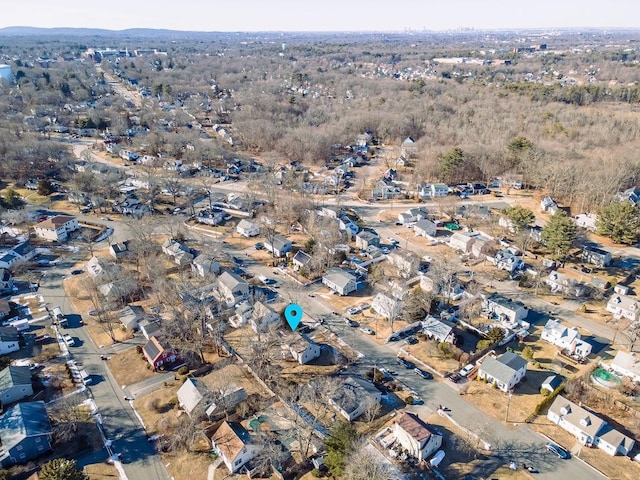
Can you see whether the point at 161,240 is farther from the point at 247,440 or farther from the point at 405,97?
the point at 405,97

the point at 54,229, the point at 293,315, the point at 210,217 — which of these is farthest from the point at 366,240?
the point at 54,229

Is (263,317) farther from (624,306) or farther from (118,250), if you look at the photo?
(624,306)

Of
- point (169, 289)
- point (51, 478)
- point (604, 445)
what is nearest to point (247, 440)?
point (51, 478)

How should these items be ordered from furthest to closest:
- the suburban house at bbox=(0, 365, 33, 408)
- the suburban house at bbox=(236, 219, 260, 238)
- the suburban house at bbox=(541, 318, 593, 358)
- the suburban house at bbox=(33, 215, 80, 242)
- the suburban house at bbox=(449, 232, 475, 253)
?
the suburban house at bbox=(236, 219, 260, 238)
the suburban house at bbox=(33, 215, 80, 242)
the suburban house at bbox=(449, 232, 475, 253)
the suburban house at bbox=(541, 318, 593, 358)
the suburban house at bbox=(0, 365, 33, 408)

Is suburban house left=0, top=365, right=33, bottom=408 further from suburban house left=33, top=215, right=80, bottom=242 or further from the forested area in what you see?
the forested area

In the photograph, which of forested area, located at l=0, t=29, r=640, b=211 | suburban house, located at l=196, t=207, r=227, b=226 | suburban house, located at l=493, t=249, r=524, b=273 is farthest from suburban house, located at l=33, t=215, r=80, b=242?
suburban house, located at l=493, t=249, r=524, b=273

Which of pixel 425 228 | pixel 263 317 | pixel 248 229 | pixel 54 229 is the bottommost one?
pixel 263 317

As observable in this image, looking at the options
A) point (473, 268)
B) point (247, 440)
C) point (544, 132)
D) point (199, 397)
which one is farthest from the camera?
point (544, 132)
